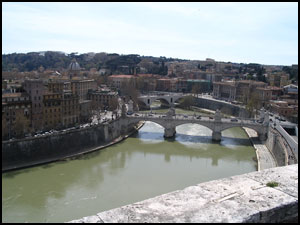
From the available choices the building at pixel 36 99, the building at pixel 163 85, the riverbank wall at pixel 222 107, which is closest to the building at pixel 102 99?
the building at pixel 36 99

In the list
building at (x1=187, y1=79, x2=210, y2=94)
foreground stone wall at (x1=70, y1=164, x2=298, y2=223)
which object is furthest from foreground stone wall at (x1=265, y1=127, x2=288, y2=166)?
building at (x1=187, y1=79, x2=210, y2=94)

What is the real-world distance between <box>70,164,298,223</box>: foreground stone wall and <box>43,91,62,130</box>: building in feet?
33.3

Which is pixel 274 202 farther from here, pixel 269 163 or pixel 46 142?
pixel 46 142

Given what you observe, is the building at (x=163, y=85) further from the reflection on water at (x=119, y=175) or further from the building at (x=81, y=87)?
the reflection on water at (x=119, y=175)

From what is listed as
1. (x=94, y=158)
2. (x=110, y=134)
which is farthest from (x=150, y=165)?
(x=110, y=134)

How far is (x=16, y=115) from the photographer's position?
10.0m

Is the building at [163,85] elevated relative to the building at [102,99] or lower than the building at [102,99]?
elevated

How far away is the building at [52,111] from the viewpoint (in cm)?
1112

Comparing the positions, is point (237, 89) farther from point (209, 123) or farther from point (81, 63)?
point (81, 63)

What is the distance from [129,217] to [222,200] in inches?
17.7

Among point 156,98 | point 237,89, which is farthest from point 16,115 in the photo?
point 237,89

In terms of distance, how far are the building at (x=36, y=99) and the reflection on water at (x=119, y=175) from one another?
235 cm

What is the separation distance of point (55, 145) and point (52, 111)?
2316mm

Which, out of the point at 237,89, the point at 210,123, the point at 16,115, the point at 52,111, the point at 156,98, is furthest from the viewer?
the point at 237,89
